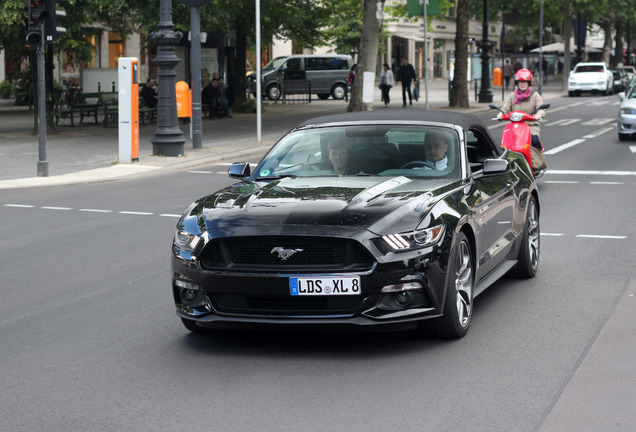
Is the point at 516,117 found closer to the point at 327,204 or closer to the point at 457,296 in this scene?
the point at 457,296

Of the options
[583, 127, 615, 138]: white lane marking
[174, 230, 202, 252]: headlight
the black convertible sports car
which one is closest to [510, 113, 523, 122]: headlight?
the black convertible sports car

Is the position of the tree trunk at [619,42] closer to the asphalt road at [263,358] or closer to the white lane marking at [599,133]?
the white lane marking at [599,133]

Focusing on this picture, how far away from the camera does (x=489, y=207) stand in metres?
7.78

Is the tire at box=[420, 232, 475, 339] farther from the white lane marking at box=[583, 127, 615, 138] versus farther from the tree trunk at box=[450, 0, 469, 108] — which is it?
the tree trunk at box=[450, 0, 469, 108]

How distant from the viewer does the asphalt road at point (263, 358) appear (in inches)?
211

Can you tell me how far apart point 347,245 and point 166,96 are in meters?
17.3

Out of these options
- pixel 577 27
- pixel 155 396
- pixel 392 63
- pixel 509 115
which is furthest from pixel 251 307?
pixel 392 63

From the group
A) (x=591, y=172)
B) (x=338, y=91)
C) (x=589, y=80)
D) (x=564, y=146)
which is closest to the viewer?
(x=591, y=172)

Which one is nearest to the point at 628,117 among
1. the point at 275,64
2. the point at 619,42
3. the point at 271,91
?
the point at 271,91

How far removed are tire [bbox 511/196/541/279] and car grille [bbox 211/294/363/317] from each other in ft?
9.58

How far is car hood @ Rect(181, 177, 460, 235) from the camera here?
6434 mm

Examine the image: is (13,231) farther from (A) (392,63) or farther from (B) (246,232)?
(A) (392,63)

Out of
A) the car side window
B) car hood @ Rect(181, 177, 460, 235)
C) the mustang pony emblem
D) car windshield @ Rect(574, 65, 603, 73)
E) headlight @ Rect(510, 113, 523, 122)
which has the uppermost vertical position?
car windshield @ Rect(574, 65, 603, 73)

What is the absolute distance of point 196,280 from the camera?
6.61m
